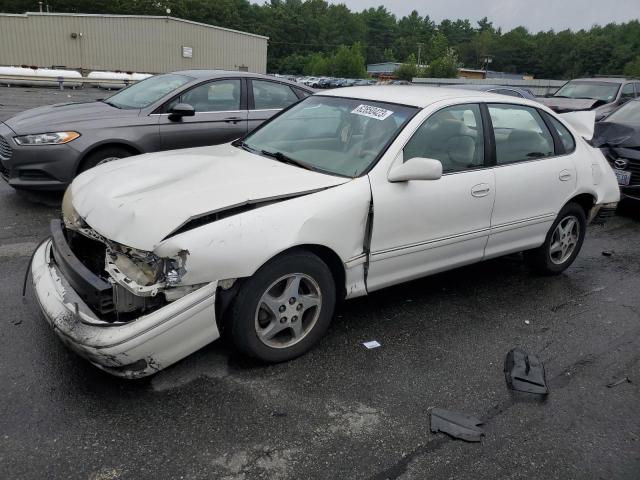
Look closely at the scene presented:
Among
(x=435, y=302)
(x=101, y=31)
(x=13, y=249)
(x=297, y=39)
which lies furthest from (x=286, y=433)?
(x=297, y=39)

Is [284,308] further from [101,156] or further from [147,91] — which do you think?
[147,91]

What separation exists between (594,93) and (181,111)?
12.6m

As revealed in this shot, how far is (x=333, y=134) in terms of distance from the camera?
395cm

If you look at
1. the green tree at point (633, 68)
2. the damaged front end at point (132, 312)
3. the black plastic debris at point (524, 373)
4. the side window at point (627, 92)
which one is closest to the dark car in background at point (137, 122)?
the damaged front end at point (132, 312)

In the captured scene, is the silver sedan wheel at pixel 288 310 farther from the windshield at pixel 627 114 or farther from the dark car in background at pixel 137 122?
the windshield at pixel 627 114

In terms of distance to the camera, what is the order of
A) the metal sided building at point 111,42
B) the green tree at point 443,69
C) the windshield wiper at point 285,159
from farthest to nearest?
the green tree at point 443,69 → the metal sided building at point 111,42 → the windshield wiper at point 285,159

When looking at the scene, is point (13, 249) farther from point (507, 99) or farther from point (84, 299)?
point (507, 99)

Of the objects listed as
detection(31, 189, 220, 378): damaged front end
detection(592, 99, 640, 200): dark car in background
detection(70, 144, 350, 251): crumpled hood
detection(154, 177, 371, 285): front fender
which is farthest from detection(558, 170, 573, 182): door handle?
detection(31, 189, 220, 378): damaged front end

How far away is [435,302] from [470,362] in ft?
2.99

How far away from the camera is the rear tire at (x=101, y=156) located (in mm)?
5855

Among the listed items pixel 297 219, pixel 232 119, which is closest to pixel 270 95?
pixel 232 119

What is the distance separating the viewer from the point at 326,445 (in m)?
2.60

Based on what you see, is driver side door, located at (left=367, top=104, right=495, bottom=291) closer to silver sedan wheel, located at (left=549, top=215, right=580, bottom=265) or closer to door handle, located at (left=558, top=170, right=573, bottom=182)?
door handle, located at (left=558, top=170, right=573, bottom=182)

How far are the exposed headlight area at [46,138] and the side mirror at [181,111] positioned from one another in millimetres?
1084
